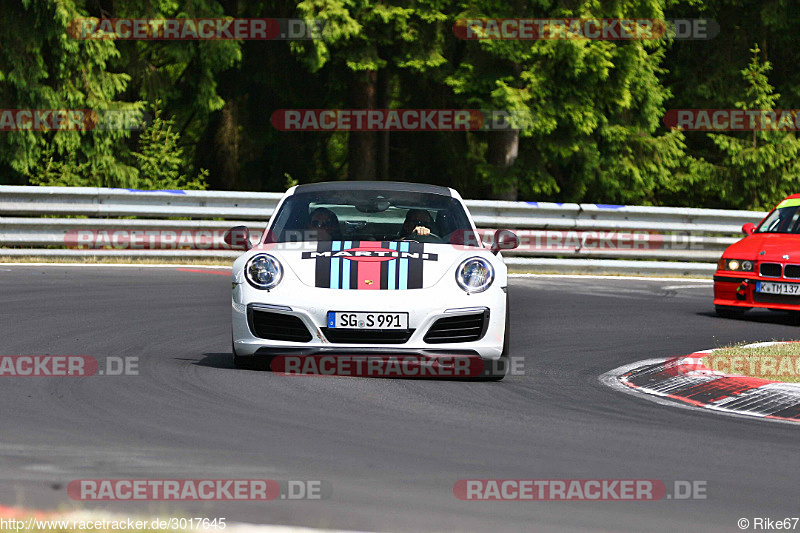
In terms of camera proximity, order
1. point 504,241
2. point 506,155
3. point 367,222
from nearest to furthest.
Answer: point 504,241, point 367,222, point 506,155

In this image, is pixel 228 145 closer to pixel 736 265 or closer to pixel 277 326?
pixel 736 265

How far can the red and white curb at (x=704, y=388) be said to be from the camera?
24.5ft

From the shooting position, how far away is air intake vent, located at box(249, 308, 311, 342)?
8070mm

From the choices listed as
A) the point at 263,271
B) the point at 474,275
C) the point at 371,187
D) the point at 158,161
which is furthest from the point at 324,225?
the point at 158,161

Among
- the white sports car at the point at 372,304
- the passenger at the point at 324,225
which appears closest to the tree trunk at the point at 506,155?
the passenger at the point at 324,225

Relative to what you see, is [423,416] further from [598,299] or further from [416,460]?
[598,299]

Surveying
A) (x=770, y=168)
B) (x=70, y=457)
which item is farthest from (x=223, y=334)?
(x=770, y=168)

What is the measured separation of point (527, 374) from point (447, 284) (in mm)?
1046

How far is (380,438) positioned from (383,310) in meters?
1.86

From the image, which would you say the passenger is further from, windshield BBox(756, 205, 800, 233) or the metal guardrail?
the metal guardrail

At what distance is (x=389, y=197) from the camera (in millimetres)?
9398

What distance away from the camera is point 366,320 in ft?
26.1

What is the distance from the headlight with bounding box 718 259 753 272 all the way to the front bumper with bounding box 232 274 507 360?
5885 mm

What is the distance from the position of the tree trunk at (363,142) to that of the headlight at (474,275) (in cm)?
1613
